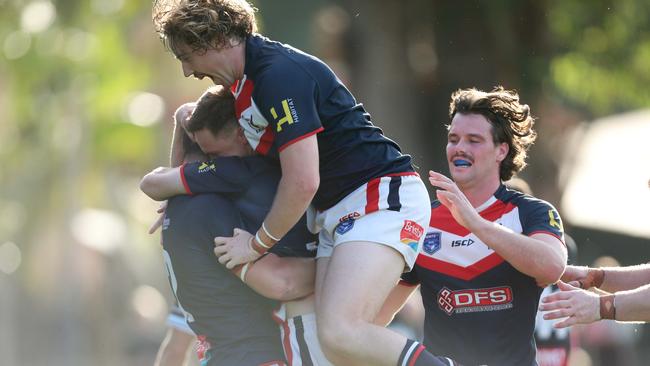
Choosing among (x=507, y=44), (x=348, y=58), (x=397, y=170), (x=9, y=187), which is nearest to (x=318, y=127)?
(x=397, y=170)

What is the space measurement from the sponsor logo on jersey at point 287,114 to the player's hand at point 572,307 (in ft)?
4.55

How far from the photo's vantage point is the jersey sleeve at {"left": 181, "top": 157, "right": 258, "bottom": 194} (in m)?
5.86

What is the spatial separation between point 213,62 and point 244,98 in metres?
0.21

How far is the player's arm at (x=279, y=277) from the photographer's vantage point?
5.77 metres

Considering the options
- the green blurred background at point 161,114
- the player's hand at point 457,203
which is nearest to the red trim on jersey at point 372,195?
the player's hand at point 457,203

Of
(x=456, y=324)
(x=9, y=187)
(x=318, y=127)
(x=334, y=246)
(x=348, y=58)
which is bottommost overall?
(x=9, y=187)

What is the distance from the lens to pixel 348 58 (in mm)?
22328

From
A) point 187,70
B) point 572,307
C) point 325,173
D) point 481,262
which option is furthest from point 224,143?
point 572,307

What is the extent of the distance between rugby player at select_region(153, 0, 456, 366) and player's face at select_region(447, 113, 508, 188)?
45 centimetres

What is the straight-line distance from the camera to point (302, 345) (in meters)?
5.84

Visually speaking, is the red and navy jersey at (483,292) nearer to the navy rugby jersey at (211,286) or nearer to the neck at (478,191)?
the neck at (478,191)

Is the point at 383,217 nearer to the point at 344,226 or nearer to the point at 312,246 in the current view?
the point at 344,226

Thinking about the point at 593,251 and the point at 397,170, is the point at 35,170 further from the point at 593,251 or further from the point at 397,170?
the point at 397,170

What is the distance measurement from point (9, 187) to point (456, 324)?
719 inches
